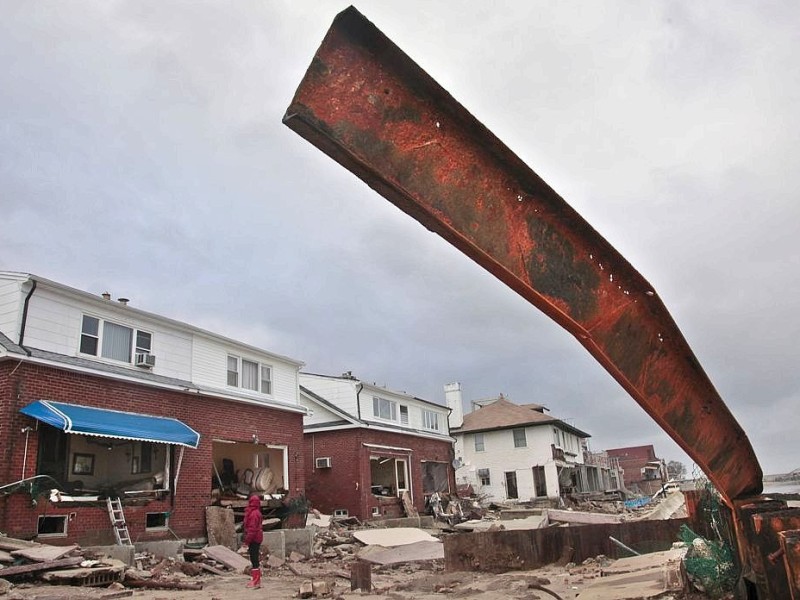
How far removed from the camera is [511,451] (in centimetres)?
4444

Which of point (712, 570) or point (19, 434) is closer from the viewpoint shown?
point (712, 570)

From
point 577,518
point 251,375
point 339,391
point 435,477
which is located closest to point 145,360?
point 251,375

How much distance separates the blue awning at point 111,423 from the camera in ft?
45.9

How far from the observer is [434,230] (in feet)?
9.50

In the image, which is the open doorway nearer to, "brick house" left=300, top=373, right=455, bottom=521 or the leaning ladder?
"brick house" left=300, top=373, right=455, bottom=521

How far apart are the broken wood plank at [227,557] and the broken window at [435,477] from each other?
59.7ft

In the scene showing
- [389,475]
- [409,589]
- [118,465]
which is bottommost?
[409,589]

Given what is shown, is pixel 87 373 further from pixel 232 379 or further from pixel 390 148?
pixel 390 148

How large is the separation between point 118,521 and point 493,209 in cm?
1533

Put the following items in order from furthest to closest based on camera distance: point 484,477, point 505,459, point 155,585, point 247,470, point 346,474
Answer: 1. point 484,477
2. point 505,459
3. point 346,474
4. point 247,470
5. point 155,585

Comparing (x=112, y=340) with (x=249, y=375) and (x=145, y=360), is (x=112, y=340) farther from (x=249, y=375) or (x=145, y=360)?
(x=249, y=375)

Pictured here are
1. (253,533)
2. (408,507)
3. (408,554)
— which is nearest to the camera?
(253,533)

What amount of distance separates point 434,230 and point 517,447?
142 feet

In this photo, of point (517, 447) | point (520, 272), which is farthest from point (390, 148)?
point (517, 447)
